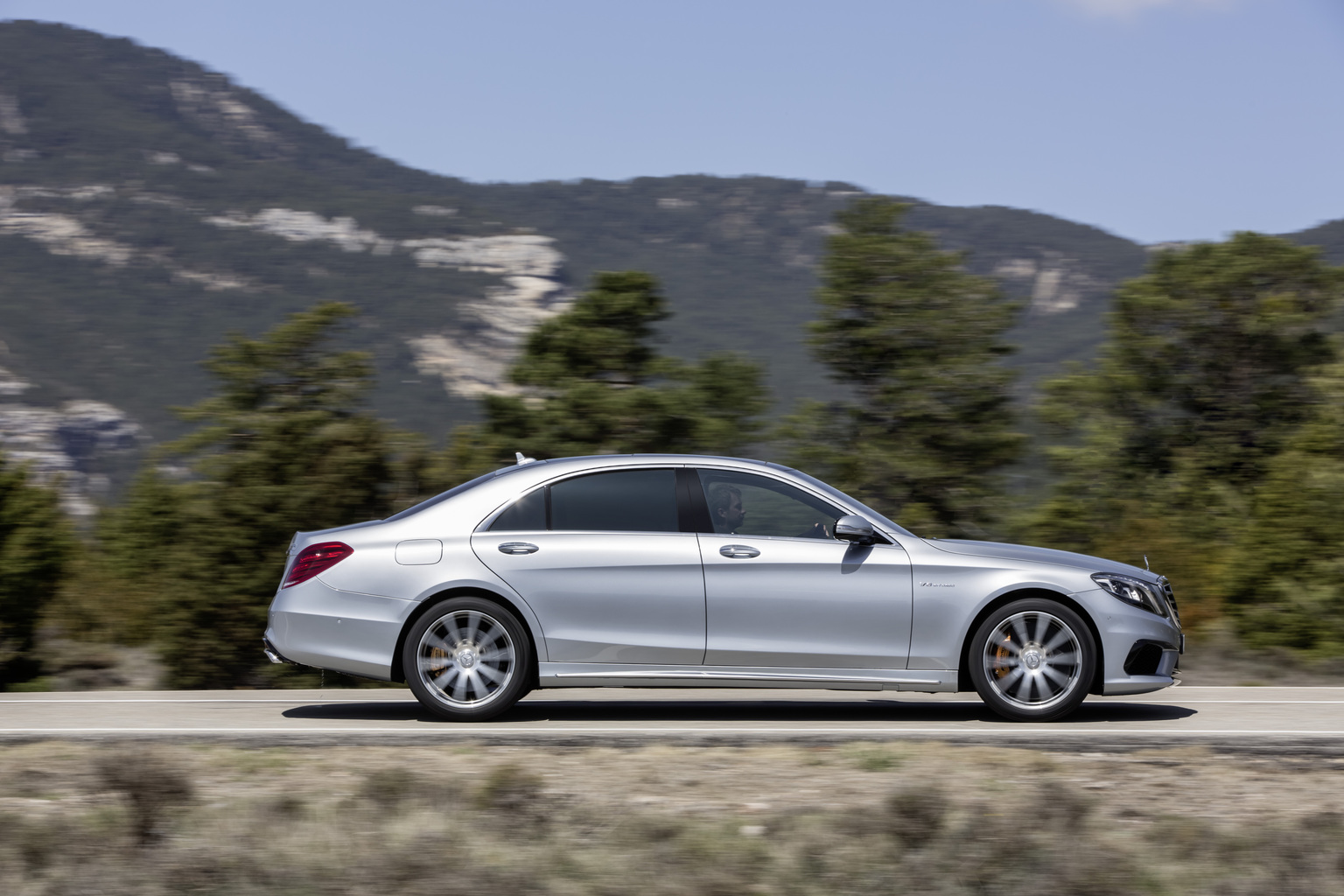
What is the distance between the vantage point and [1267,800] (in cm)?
582

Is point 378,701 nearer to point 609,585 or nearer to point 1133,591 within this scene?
point 609,585

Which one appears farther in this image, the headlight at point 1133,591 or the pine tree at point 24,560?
the pine tree at point 24,560

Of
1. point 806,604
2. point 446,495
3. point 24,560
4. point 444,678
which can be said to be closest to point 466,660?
point 444,678

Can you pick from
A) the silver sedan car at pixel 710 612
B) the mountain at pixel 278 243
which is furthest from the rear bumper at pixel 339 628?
the mountain at pixel 278 243

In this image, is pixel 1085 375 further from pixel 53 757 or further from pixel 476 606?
pixel 53 757

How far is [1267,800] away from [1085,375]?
27.0m

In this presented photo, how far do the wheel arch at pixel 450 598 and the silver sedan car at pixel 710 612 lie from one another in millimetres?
11

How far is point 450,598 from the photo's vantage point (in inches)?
312

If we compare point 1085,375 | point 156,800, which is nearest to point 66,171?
point 1085,375

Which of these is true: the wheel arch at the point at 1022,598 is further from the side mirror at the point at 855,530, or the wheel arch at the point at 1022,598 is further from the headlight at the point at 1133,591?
the side mirror at the point at 855,530

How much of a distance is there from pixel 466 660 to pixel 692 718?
1.43 m

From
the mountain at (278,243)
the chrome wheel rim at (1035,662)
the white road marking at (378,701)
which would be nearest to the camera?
the chrome wheel rim at (1035,662)

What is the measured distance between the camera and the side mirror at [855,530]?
25.6ft

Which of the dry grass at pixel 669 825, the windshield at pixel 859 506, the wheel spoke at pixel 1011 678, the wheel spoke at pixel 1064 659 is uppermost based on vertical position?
the windshield at pixel 859 506
